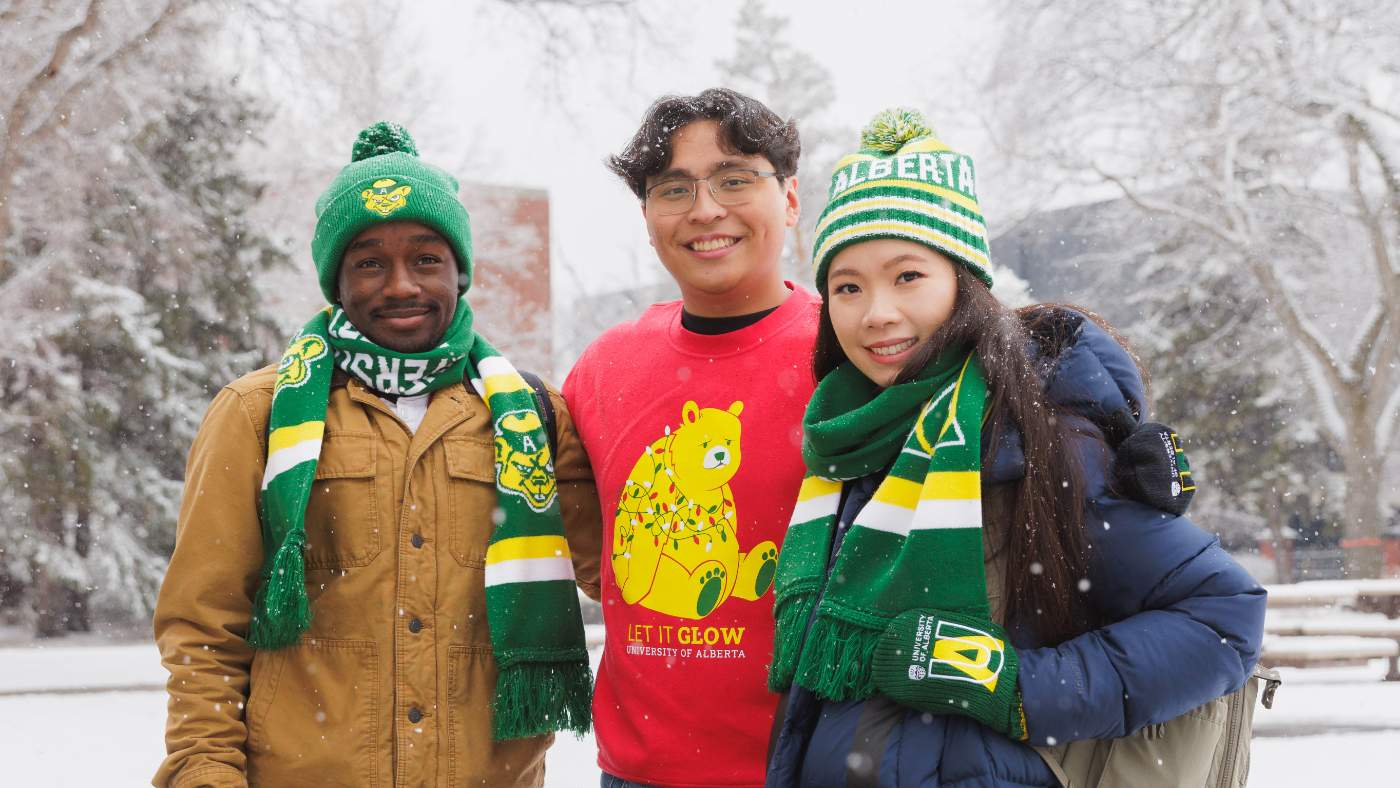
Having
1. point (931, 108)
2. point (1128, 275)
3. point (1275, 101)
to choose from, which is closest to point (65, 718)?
point (931, 108)

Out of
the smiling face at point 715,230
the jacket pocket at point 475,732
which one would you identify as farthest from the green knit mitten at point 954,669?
the smiling face at point 715,230

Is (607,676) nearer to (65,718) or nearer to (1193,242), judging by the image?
(65,718)

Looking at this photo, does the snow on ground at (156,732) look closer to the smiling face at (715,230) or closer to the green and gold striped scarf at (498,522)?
the green and gold striped scarf at (498,522)

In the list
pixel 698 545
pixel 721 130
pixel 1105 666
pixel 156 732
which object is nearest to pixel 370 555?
pixel 698 545

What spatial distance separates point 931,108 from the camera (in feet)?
59.9

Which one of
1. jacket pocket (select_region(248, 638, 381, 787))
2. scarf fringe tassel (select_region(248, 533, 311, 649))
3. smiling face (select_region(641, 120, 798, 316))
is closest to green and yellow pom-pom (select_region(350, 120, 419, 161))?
smiling face (select_region(641, 120, 798, 316))

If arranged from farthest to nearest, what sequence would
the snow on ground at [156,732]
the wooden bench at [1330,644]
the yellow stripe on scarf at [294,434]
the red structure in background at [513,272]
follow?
the red structure in background at [513,272]
the wooden bench at [1330,644]
the snow on ground at [156,732]
the yellow stripe on scarf at [294,434]

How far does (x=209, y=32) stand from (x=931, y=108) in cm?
1048

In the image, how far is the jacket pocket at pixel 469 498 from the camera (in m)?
2.83

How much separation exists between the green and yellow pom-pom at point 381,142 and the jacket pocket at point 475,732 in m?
1.30

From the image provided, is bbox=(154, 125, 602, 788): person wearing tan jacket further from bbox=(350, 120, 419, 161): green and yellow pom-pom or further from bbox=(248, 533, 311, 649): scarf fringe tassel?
bbox=(350, 120, 419, 161): green and yellow pom-pom

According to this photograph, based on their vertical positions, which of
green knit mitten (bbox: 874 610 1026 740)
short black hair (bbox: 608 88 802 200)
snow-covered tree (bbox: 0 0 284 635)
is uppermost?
snow-covered tree (bbox: 0 0 284 635)

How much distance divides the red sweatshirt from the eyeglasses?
0.32m

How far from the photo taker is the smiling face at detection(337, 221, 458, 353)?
2.87m
